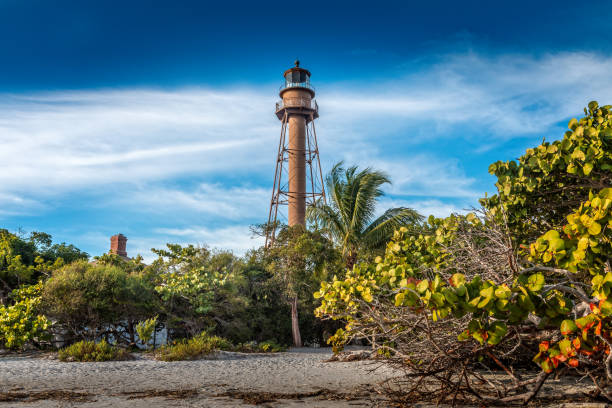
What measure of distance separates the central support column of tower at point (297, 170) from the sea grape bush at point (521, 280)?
17.1 metres

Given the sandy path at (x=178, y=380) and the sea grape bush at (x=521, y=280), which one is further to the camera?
the sandy path at (x=178, y=380)

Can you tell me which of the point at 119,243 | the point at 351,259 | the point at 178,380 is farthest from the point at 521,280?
the point at 119,243

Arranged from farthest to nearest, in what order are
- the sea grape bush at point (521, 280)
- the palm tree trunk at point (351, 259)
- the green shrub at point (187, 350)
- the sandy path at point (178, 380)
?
the palm tree trunk at point (351, 259) < the green shrub at point (187, 350) < the sandy path at point (178, 380) < the sea grape bush at point (521, 280)

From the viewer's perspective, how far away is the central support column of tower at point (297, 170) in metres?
24.5

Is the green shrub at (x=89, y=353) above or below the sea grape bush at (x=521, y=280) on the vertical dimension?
below

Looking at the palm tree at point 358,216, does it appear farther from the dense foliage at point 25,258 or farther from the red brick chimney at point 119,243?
the red brick chimney at point 119,243

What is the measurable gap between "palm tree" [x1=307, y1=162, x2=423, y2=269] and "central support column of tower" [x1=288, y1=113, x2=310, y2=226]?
705cm

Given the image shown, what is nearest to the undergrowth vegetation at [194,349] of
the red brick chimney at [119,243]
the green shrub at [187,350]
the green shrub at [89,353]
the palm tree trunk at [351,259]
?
the green shrub at [187,350]

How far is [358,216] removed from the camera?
16.5 m

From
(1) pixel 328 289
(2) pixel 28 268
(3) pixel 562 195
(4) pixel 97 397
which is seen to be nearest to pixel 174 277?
(2) pixel 28 268

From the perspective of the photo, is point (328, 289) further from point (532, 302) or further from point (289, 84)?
point (289, 84)

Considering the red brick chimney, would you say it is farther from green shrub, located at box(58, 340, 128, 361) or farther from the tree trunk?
green shrub, located at box(58, 340, 128, 361)

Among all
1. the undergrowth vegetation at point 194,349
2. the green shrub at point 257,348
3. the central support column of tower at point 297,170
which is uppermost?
the central support column of tower at point 297,170

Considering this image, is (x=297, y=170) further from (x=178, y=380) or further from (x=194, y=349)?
(x=178, y=380)
